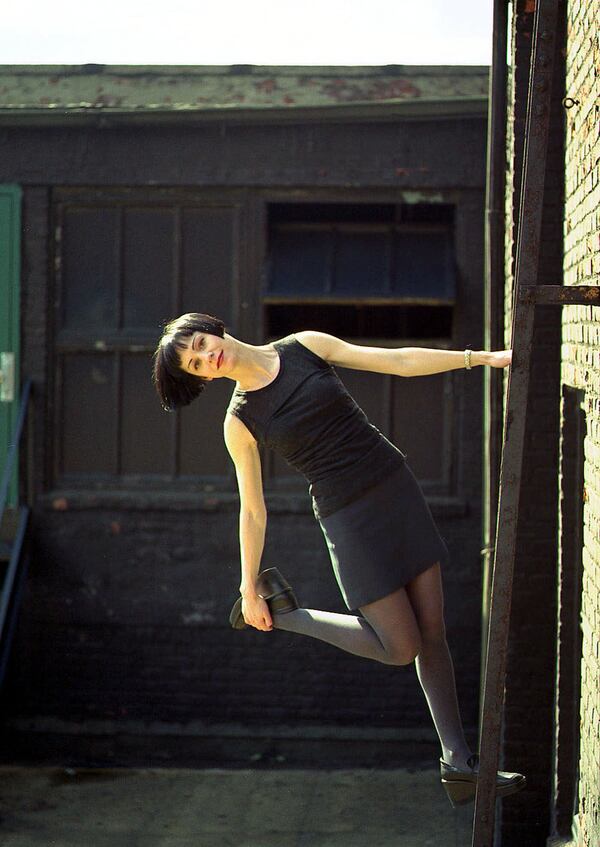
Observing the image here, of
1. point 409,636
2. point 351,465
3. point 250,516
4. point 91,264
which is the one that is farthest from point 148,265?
point 409,636

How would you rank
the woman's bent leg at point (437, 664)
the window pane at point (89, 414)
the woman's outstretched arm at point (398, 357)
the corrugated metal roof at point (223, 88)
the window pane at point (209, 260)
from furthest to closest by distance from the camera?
the window pane at point (89, 414) < the window pane at point (209, 260) < the corrugated metal roof at point (223, 88) < the woman's bent leg at point (437, 664) < the woman's outstretched arm at point (398, 357)

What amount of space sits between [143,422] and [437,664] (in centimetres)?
466

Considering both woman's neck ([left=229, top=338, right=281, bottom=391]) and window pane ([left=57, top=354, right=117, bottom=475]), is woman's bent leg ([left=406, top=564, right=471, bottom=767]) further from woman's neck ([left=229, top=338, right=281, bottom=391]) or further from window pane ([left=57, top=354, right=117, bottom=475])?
window pane ([left=57, top=354, right=117, bottom=475])

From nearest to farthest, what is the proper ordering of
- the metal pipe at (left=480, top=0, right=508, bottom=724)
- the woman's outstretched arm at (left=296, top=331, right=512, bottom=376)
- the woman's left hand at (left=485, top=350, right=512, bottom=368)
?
the woman's left hand at (left=485, top=350, right=512, bottom=368), the woman's outstretched arm at (left=296, top=331, right=512, bottom=376), the metal pipe at (left=480, top=0, right=508, bottom=724)

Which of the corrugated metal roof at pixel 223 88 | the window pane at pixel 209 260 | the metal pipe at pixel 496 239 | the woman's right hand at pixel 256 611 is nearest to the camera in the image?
the woman's right hand at pixel 256 611

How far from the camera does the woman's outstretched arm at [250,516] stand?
457 cm

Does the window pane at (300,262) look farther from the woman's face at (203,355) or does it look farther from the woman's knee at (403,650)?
the woman's knee at (403,650)

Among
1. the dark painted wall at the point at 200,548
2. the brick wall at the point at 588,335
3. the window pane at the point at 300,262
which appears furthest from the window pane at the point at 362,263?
the brick wall at the point at 588,335

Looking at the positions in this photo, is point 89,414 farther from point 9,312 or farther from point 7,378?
point 9,312

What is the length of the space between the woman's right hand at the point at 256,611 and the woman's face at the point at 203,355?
0.83 metres

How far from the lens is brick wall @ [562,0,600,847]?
15.2ft

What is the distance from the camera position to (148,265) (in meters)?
8.85

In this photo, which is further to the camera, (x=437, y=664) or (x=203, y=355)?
Answer: (x=437, y=664)

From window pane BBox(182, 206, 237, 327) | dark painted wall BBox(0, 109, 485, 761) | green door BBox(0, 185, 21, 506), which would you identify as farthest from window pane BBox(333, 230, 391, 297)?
green door BBox(0, 185, 21, 506)
